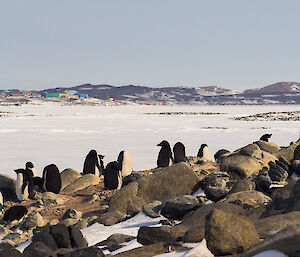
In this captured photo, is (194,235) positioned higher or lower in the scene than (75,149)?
higher

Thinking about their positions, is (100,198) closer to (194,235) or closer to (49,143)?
(194,235)

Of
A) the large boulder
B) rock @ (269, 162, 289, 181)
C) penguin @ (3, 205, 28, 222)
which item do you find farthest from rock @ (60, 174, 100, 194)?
rock @ (269, 162, 289, 181)

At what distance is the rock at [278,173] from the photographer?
748 cm

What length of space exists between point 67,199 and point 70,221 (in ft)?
8.14

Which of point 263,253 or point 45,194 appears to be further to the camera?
point 45,194

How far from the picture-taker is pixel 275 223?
3.92 metres

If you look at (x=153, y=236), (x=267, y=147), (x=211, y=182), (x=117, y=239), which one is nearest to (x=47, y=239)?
(x=117, y=239)

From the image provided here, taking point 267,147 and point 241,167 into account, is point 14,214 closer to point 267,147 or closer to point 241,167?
point 241,167

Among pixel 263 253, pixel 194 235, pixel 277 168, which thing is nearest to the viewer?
pixel 263 253

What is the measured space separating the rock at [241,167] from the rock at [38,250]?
515 cm

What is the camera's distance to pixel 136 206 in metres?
7.23

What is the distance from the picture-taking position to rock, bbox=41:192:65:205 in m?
8.79

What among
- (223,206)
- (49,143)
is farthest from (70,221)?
(49,143)

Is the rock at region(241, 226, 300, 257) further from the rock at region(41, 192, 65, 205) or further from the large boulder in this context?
the rock at region(41, 192, 65, 205)
